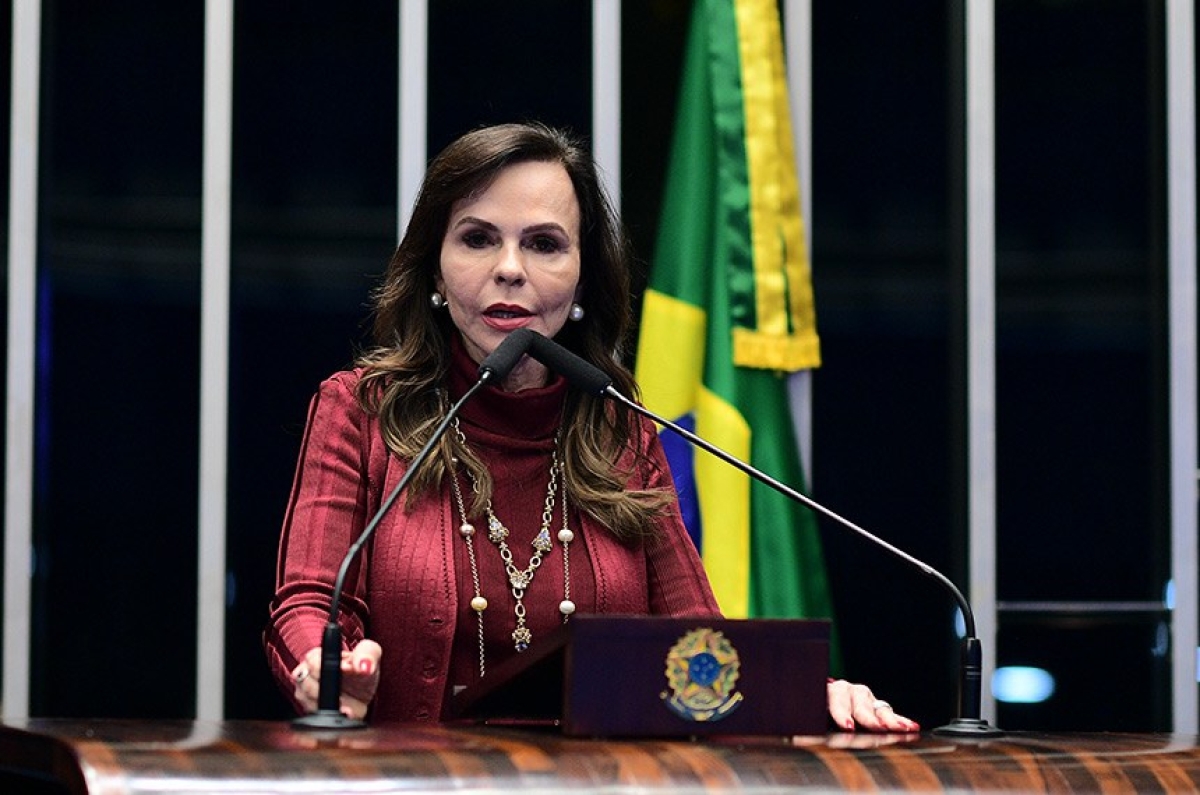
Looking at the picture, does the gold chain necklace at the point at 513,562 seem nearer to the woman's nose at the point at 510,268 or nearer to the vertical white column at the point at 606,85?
the woman's nose at the point at 510,268

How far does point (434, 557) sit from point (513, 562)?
0.11 metres

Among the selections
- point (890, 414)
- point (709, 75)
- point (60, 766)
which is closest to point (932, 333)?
point (890, 414)

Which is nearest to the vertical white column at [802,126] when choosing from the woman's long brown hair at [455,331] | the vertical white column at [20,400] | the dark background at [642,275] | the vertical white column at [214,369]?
the dark background at [642,275]

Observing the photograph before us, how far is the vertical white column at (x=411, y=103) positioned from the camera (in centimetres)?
355

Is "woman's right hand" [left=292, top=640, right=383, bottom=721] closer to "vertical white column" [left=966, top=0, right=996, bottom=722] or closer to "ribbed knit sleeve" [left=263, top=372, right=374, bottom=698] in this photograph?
"ribbed knit sleeve" [left=263, top=372, right=374, bottom=698]

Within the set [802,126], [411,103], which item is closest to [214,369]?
[411,103]

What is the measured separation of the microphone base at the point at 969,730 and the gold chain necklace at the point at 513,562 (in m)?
0.54

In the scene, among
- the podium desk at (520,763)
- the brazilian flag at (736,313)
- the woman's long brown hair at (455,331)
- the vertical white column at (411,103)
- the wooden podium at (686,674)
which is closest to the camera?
the podium desk at (520,763)

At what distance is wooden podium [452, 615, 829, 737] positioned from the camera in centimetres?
142

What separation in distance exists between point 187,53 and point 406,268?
1.48 m

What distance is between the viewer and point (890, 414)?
11.9 feet

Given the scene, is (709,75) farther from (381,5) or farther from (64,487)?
(64,487)

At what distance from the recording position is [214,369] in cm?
347

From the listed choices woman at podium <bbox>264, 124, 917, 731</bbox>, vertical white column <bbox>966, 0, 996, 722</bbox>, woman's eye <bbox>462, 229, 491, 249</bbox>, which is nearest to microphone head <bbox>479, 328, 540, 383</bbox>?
woman at podium <bbox>264, 124, 917, 731</bbox>
